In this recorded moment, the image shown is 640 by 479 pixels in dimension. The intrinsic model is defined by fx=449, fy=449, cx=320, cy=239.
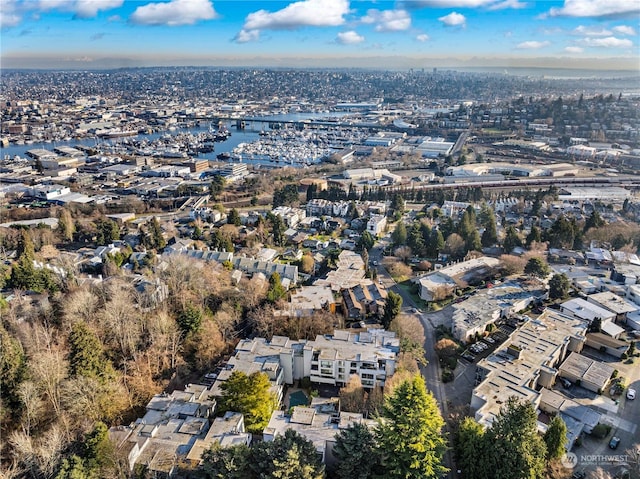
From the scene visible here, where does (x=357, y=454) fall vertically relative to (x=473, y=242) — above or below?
above

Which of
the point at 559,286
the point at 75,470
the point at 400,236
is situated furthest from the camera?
the point at 400,236

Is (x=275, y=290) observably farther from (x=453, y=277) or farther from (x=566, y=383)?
(x=566, y=383)

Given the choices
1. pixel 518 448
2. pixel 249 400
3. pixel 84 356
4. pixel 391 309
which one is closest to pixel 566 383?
pixel 391 309

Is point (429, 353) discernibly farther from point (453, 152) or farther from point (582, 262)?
point (453, 152)

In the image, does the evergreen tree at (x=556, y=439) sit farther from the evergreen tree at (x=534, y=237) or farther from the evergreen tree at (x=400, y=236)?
the evergreen tree at (x=400, y=236)

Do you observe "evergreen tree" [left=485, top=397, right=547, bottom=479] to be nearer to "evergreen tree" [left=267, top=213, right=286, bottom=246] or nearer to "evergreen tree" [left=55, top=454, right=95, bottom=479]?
"evergreen tree" [left=55, top=454, right=95, bottom=479]

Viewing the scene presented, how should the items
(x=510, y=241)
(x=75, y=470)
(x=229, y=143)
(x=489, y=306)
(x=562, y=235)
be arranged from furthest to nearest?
(x=229, y=143)
(x=562, y=235)
(x=510, y=241)
(x=489, y=306)
(x=75, y=470)

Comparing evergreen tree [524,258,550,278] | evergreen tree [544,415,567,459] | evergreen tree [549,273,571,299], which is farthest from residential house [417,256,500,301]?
evergreen tree [544,415,567,459]
